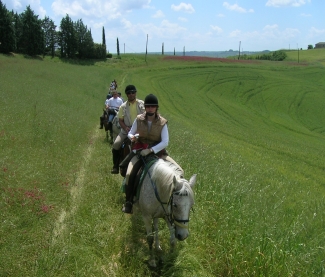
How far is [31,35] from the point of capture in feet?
202

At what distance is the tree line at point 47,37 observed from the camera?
5855 cm

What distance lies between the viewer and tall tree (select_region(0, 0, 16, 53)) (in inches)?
2083

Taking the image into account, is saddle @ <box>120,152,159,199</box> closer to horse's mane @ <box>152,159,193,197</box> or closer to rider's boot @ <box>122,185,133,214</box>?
rider's boot @ <box>122,185,133,214</box>

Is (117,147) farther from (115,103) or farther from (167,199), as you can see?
(115,103)

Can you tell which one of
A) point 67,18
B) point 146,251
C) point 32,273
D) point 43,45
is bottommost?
point 146,251

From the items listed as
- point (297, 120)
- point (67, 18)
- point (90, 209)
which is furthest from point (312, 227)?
point (67, 18)

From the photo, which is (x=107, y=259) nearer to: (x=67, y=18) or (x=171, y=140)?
(x=171, y=140)

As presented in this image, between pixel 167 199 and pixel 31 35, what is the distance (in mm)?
65355

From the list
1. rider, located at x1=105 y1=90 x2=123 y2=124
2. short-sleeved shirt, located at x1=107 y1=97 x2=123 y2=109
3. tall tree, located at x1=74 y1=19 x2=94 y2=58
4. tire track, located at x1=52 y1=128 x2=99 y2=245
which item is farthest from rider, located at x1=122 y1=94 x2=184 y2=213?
tall tree, located at x1=74 y1=19 x2=94 y2=58

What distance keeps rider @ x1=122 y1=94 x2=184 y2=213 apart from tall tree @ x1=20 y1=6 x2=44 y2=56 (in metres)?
63.3

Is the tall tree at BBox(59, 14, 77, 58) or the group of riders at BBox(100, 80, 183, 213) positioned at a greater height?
the tall tree at BBox(59, 14, 77, 58)

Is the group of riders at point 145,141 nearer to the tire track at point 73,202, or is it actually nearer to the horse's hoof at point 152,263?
the horse's hoof at point 152,263

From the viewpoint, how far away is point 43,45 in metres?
63.8

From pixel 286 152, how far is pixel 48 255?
1597cm
